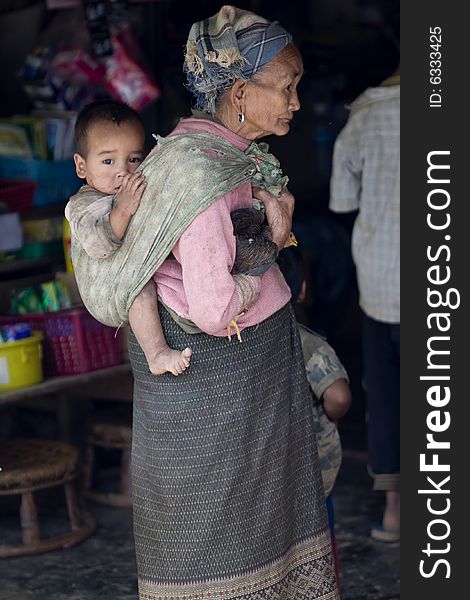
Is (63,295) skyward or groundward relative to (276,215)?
groundward

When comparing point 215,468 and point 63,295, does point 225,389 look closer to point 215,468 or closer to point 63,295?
point 215,468

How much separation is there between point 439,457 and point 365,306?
186cm

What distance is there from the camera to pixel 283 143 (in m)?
7.32

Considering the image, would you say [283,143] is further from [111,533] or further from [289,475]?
[289,475]

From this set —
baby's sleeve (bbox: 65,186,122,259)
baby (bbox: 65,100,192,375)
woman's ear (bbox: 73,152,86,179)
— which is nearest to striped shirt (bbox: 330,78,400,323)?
baby (bbox: 65,100,192,375)

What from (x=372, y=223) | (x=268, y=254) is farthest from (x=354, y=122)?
(x=268, y=254)

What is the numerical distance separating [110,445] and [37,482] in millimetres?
631

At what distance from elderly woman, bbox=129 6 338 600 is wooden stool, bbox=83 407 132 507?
212 cm

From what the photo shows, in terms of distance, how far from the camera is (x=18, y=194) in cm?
522

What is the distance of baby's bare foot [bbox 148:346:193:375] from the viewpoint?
10.6ft

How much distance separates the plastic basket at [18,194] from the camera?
5.18 m

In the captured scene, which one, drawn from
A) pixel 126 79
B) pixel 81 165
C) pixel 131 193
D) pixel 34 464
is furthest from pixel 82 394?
pixel 131 193

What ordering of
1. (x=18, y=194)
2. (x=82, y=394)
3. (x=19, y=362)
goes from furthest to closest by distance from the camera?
(x=82, y=394) < (x=18, y=194) < (x=19, y=362)

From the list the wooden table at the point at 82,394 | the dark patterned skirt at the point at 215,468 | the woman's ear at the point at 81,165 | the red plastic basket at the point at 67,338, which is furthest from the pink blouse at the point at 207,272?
the wooden table at the point at 82,394
